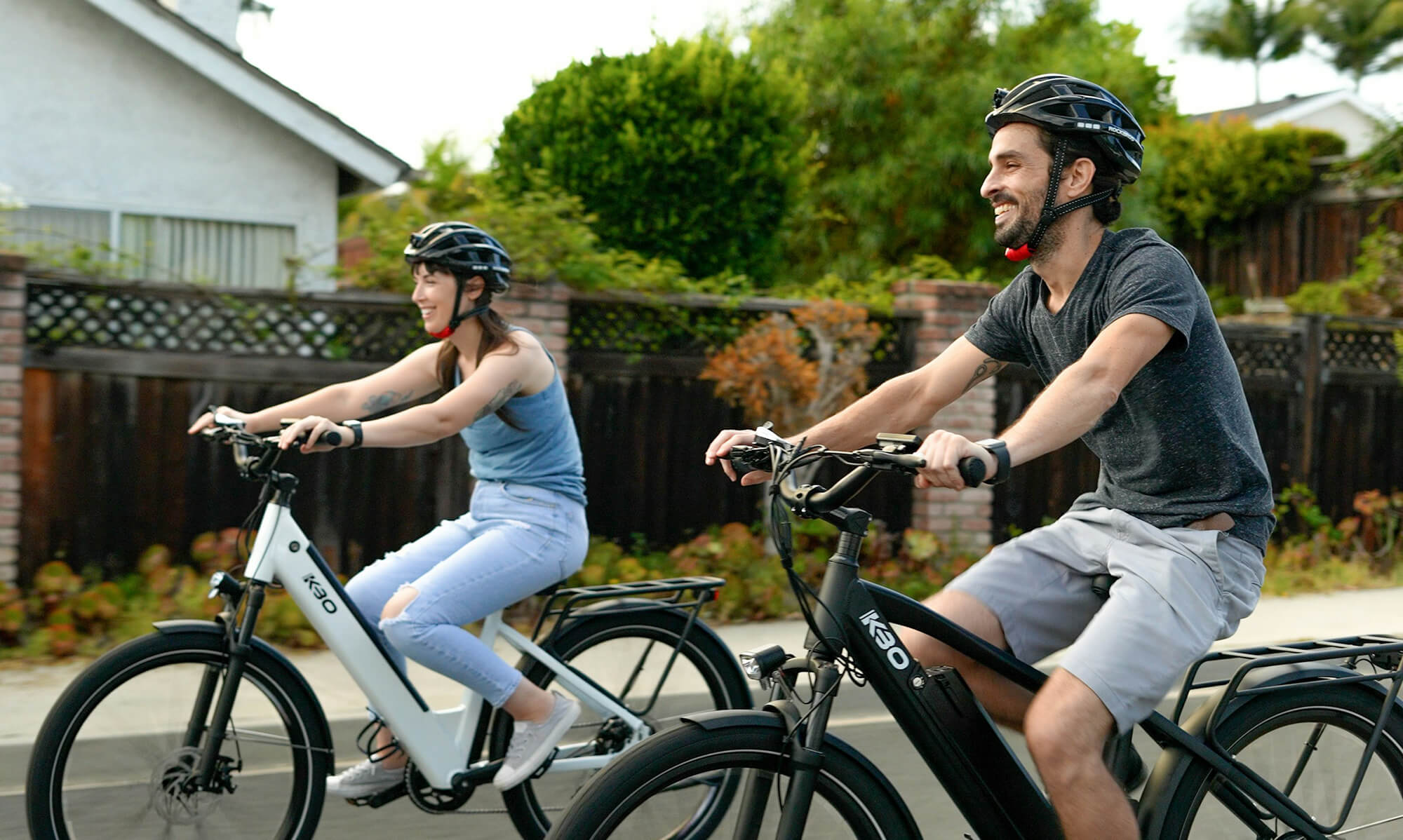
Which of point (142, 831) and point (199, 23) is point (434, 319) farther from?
point (199, 23)

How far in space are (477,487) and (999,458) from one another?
80.0 inches

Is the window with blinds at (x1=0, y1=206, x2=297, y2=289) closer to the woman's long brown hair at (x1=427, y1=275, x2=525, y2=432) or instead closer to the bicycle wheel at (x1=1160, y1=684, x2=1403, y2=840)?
the woman's long brown hair at (x1=427, y1=275, x2=525, y2=432)

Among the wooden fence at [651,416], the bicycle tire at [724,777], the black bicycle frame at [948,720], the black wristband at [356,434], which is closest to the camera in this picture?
the bicycle tire at [724,777]

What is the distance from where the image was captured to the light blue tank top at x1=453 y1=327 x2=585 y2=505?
431cm

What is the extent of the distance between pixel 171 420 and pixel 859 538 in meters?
5.65

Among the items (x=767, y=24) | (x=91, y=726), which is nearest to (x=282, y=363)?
(x=91, y=726)

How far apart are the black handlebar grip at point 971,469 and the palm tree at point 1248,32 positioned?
→ 5993 cm

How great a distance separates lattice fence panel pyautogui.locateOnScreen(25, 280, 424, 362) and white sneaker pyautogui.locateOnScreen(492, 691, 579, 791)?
4.26 metres

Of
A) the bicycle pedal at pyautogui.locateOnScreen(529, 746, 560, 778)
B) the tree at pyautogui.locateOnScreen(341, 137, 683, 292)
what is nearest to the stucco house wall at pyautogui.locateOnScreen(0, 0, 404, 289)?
the tree at pyautogui.locateOnScreen(341, 137, 683, 292)

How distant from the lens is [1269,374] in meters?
11.0

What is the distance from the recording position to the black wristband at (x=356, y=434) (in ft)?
12.7

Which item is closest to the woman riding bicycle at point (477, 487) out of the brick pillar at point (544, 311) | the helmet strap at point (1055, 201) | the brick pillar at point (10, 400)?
the helmet strap at point (1055, 201)

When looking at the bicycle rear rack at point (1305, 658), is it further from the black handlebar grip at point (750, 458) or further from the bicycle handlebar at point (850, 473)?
the black handlebar grip at point (750, 458)

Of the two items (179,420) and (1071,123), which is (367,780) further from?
(179,420)
